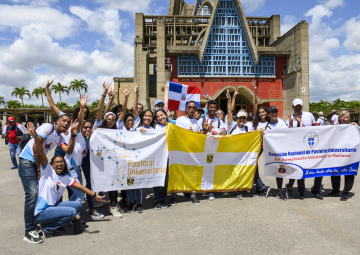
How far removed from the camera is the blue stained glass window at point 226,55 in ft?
92.0

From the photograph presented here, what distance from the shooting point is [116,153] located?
4578mm

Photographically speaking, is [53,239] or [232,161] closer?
[53,239]

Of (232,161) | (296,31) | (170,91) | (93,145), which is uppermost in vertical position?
(296,31)

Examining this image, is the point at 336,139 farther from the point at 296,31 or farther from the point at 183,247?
the point at 296,31

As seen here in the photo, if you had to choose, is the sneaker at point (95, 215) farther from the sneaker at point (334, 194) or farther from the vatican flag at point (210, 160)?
the sneaker at point (334, 194)

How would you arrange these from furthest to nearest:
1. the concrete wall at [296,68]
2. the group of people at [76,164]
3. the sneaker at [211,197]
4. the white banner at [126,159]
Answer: the concrete wall at [296,68] → the sneaker at [211,197] → the white banner at [126,159] → the group of people at [76,164]

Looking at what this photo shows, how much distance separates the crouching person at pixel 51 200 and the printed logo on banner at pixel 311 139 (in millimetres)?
4803

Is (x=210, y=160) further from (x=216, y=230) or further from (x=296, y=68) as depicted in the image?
(x=296, y=68)

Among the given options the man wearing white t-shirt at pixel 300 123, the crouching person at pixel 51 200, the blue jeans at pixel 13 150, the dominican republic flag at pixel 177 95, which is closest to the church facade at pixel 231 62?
the blue jeans at pixel 13 150

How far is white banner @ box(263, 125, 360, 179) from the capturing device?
5188 millimetres

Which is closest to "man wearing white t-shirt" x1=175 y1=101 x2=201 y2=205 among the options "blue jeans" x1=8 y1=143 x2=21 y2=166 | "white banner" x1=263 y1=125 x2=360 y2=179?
"white banner" x1=263 y1=125 x2=360 y2=179

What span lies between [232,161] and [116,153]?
8.43 feet

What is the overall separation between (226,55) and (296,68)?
7.94 m

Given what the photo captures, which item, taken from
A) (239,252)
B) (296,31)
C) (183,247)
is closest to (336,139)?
(239,252)
